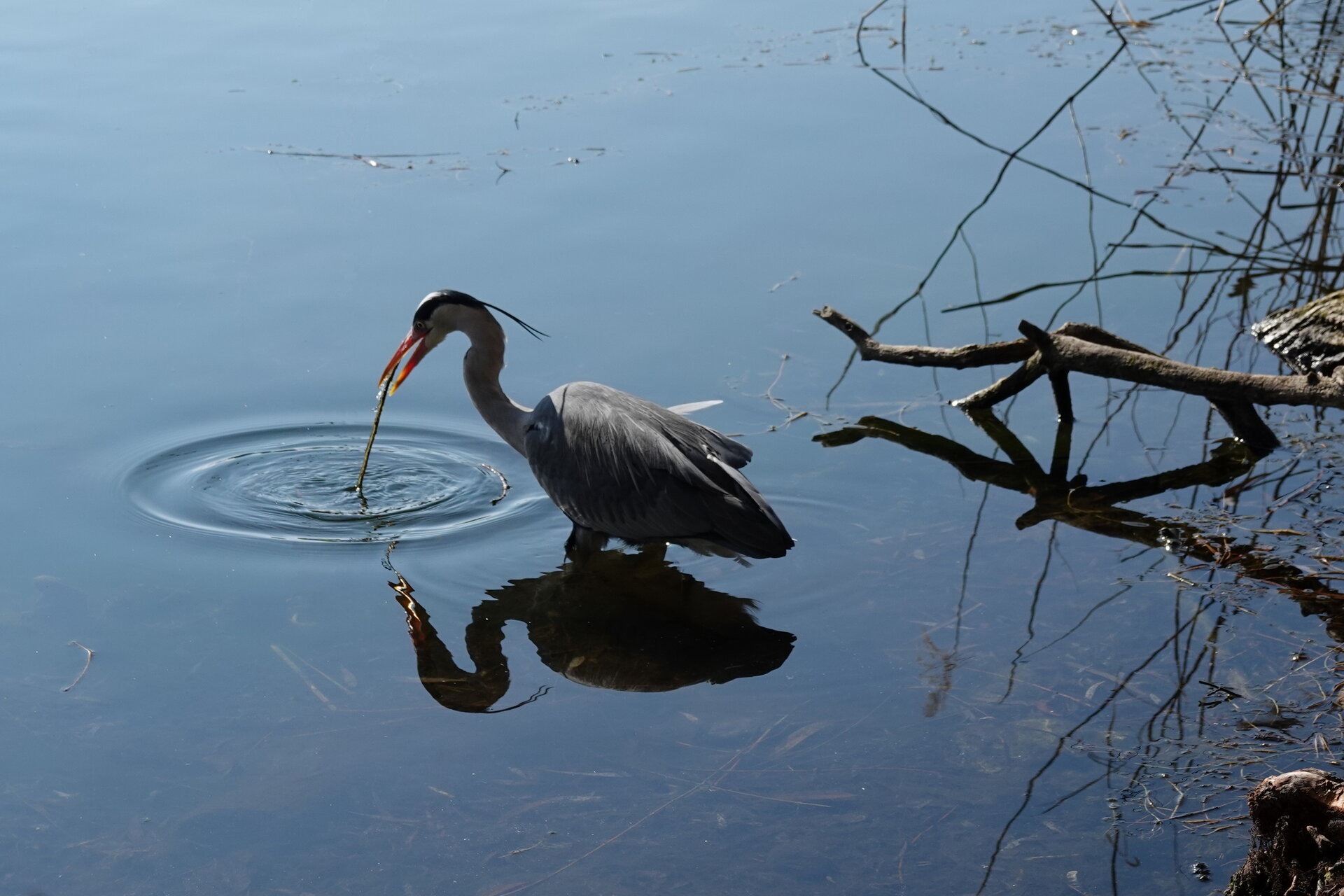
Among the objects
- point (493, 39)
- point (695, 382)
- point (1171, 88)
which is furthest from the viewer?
point (493, 39)

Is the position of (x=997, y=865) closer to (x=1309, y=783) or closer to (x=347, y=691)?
(x=1309, y=783)

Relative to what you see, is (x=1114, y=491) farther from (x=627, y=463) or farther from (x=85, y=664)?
(x=85, y=664)

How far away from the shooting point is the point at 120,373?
6.67 metres

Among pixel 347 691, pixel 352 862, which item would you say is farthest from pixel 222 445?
pixel 352 862

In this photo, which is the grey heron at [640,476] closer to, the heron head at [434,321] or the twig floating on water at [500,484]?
the twig floating on water at [500,484]

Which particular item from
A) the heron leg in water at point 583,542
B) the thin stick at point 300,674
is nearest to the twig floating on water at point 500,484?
the heron leg in water at point 583,542

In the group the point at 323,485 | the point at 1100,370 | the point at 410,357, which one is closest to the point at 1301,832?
the point at 1100,370

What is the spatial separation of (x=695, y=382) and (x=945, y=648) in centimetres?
232

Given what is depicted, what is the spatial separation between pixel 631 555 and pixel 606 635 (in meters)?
0.76

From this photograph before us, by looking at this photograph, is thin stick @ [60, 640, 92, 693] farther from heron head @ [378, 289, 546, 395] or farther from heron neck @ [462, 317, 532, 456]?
heron neck @ [462, 317, 532, 456]

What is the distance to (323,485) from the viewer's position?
5898 mm

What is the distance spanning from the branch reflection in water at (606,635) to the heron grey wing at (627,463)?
0.24 meters

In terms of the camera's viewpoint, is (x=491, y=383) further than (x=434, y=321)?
No

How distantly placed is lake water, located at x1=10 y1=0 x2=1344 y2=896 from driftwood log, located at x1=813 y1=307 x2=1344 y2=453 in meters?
0.20
